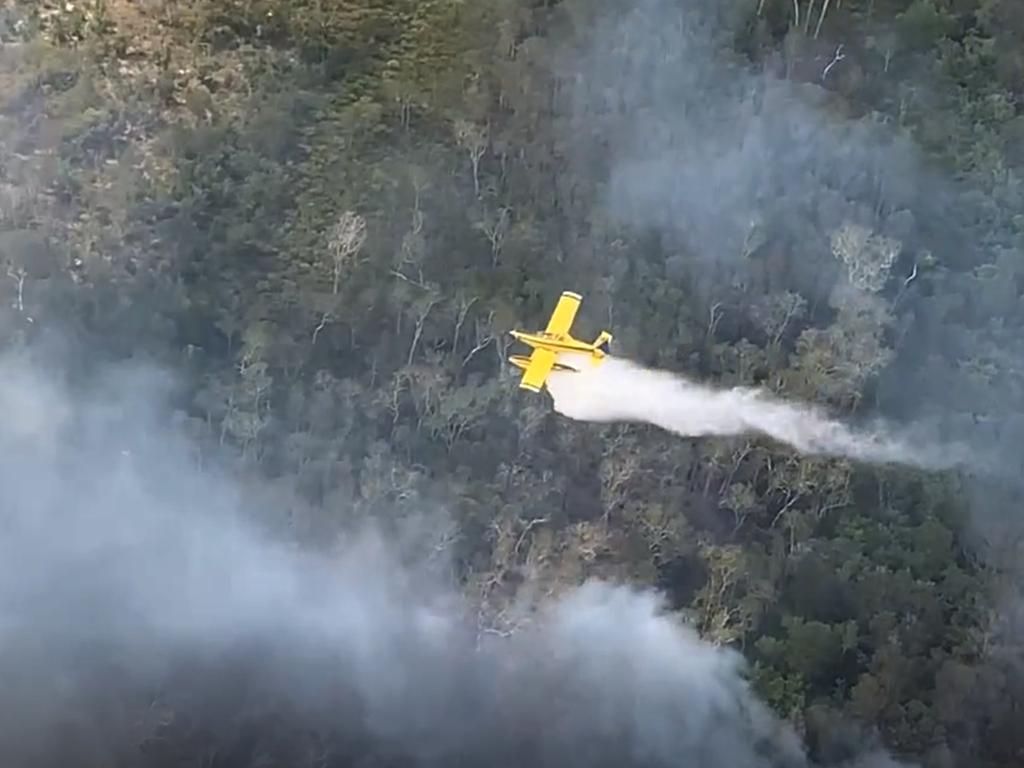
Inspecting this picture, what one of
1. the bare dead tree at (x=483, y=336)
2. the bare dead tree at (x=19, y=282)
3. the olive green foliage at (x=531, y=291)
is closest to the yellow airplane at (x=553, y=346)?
the olive green foliage at (x=531, y=291)

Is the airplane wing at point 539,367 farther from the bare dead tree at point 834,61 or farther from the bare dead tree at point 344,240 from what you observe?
the bare dead tree at point 834,61

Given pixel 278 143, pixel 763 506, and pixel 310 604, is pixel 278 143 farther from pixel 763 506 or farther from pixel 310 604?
pixel 763 506

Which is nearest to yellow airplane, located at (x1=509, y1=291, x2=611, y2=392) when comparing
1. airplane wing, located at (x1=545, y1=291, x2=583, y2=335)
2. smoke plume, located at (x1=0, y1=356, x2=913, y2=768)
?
airplane wing, located at (x1=545, y1=291, x2=583, y2=335)

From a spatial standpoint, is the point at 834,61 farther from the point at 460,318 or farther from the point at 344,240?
the point at 344,240

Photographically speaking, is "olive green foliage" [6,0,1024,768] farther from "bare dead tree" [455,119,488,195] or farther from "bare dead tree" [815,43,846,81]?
"bare dead tree" [815,43,846,81]

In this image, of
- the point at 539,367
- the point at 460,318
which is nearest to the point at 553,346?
the point at 539,367

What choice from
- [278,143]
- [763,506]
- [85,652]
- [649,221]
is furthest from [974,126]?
[85,652]

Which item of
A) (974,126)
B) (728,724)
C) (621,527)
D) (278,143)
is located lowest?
(728,724)
